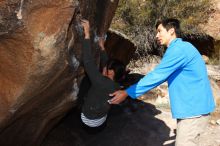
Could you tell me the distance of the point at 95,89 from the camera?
4.97m

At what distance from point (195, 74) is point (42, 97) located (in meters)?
1.56

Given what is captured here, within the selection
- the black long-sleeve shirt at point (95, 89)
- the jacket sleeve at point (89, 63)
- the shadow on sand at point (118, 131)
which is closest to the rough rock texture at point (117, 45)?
the shadow on sand at point (118, 131)

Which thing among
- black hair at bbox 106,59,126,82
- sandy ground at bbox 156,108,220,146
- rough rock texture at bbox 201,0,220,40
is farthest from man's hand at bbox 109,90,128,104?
rough rock texture at bbox 201,0,220,40

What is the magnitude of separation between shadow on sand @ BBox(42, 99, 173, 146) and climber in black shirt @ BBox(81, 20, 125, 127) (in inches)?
40.7

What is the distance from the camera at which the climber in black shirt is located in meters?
4.79

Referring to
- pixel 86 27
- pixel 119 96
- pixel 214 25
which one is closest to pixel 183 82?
pixel 119 96

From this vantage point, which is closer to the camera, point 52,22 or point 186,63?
point 52,22

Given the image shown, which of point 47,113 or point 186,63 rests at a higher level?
point 186,63

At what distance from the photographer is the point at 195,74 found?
4.54 metres

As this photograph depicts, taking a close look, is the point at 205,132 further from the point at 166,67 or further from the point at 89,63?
the point at 89,63

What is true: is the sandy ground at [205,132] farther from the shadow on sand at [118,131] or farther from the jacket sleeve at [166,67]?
the jacket sleeve at [166,67]

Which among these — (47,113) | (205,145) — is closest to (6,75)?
(47,113)

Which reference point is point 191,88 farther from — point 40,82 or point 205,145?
point 205,145

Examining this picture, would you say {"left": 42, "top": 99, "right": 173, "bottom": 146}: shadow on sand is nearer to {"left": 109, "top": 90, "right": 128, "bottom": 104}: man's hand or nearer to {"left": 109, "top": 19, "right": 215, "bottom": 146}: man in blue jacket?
{"left": 109, "top": 90, "right": 128, "bottom": 104}: man's hand
